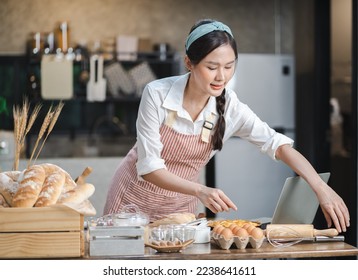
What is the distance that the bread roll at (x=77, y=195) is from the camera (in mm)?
2209

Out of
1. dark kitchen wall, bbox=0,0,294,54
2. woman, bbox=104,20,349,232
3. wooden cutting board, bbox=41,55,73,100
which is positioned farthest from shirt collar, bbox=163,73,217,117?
dark kitchen wall, bbox=0,0,294,54

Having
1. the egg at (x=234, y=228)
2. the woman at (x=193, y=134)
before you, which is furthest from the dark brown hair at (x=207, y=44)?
the egg at (x=234, y=228)

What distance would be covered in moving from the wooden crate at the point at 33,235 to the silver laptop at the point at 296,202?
820 millimetres

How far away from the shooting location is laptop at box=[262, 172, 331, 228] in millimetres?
2572

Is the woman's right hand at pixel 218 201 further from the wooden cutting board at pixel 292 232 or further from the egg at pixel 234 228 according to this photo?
the wooden cutting board at pixel 292 232

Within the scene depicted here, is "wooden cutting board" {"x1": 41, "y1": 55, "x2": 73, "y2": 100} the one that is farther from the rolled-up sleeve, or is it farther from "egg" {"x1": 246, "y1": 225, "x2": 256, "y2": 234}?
"egg" {"x1": 246, "y1": 225, "x2": 256, "y2": 234}

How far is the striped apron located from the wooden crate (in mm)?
819

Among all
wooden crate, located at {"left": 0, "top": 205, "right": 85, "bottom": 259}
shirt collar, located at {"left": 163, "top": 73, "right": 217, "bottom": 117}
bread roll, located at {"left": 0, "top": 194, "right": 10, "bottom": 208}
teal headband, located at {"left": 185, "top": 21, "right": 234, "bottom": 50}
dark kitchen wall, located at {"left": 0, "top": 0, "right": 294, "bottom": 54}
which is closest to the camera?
wooden crate, located at {"left": 0, "top": 205, "right": 85, "bottom": 259}

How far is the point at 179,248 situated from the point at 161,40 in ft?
19.2

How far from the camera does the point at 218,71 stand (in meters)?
2.54

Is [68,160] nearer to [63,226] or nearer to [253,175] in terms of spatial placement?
[253,175]

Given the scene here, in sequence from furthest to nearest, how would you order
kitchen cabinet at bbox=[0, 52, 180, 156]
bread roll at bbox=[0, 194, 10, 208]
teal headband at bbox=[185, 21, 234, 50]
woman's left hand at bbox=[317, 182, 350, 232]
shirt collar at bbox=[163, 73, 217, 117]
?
kitchen cabinet at bbox=[0, 52, 180, 156]
shirt collar at bbox=[163, 73, 217, 117]
teal headband at bbox=[185, 21, 234, 50]
woman's left hand at bbox=[317, 182, 350, 232]
bread roll at bbox=[0, 194, 10, 208]

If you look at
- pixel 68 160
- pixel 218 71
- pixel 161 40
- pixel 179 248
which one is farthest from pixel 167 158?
pixel 161 40
